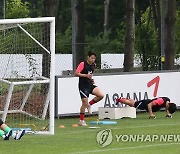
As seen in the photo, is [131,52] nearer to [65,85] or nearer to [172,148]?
[65,85]

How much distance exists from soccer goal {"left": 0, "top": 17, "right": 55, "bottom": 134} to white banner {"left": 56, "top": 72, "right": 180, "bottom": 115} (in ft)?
3.40

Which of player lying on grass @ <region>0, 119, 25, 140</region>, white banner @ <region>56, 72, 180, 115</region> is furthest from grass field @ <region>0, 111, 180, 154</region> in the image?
white banner @ <region>56, 72, 180, 115</region>

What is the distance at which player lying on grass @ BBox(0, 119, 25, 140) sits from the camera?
18188 mm

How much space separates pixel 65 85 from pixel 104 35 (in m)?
37.9

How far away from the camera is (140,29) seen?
44094mm

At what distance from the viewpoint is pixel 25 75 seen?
23.6m

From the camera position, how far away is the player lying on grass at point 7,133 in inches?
716

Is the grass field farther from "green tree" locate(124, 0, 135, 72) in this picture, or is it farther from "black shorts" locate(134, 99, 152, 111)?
"green tree" locate(124, 0, 135, 72)

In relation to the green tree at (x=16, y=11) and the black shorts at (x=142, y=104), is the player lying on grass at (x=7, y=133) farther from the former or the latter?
the green tree at (x=16, y=11)

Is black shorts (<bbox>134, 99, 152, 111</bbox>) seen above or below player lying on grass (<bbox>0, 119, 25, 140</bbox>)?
above

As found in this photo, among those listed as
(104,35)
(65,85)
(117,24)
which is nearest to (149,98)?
(65,85)

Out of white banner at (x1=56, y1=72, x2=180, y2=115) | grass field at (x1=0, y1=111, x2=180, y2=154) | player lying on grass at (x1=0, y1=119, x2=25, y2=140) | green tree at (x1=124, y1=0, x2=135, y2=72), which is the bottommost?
grass field at (x1=0, y1=111, x2=180, y2=154)

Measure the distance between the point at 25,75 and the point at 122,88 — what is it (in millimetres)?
4517

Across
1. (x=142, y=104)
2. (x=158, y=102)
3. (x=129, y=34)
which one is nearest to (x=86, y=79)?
(x=142, y=104)
